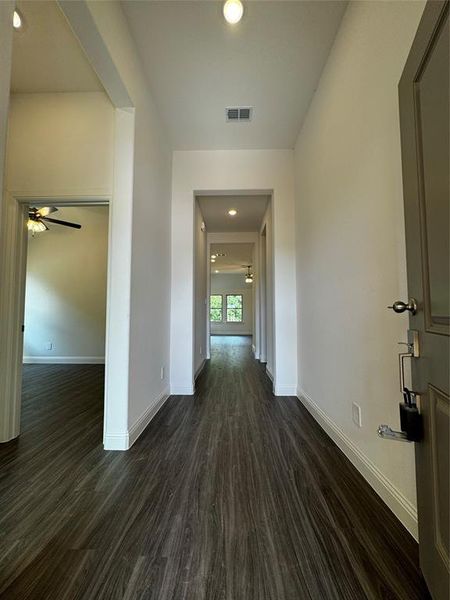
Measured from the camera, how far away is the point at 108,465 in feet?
5.94

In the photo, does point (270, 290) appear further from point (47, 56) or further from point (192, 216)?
point (47, 56)

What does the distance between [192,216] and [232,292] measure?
10044mm

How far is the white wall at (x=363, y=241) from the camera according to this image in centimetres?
134

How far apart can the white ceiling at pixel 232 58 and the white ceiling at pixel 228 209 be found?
1.24m

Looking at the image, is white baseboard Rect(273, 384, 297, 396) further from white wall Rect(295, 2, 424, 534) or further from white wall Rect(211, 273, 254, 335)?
white wall Rect(211, 273, 254, 335)

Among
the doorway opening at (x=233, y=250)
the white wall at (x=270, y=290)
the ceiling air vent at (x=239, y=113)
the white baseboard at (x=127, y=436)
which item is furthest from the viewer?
the doorway opening at (x=233, y=250)

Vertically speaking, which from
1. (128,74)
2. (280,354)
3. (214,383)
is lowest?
(214,383)

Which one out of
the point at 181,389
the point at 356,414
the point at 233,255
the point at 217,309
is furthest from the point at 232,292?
the point at 356,414

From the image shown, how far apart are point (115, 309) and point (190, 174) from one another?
7.41ft

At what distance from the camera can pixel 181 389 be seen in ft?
11.2

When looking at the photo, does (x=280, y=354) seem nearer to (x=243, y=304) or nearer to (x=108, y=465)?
(x=108, y=465)

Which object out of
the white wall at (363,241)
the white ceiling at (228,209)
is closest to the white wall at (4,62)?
the white wall at (363,241)

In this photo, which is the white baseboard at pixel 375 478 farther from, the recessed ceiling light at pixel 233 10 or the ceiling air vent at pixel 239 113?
the ceiling air vent at pixel 239 113

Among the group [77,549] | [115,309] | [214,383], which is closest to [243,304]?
[214,383]
